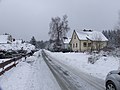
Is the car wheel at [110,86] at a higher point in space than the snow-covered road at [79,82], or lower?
higher

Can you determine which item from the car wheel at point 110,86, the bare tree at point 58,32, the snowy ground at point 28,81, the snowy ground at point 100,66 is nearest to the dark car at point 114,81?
the car wheel at point 110,86

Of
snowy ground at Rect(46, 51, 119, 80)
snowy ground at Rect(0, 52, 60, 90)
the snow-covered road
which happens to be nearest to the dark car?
the snow-covered road

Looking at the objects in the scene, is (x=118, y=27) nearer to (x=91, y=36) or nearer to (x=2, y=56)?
(x=2, y=56)

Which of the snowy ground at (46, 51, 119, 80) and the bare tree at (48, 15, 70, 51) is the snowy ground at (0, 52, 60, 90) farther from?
the bare tree at (48, 15, 70, 51)

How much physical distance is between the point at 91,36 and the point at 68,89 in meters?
64.4

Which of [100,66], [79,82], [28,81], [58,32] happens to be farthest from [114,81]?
[58,32]

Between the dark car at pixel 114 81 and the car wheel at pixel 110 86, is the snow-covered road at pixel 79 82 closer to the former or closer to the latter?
the car wheel at pixel 110 86

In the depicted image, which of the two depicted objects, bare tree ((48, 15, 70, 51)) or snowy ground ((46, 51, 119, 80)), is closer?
snowy ground ((46, 51, 119, 80))

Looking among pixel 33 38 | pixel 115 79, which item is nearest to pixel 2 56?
pixel 115 79

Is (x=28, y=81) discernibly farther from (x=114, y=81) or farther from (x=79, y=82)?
(x=114, y=81)

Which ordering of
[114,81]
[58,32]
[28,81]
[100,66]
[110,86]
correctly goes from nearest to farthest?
[114,81] → [110,86] → [28,81] → [100,66] → [58,32]

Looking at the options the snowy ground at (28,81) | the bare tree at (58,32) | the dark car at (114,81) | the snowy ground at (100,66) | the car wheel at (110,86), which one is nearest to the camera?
the dark car at (114,81)

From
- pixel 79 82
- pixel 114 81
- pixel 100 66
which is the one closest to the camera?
pixel 114 81

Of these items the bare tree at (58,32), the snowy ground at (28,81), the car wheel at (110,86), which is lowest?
the snowy ground at (28,81)
